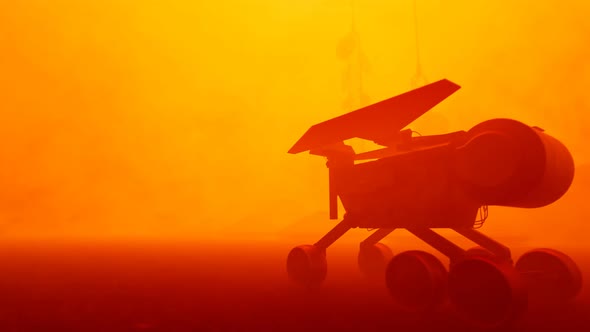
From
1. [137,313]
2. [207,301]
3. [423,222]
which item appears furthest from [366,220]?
[137,313]

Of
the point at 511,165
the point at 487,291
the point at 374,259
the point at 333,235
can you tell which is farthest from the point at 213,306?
the point at 511,165

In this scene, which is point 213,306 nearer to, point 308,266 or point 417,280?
point 308,266

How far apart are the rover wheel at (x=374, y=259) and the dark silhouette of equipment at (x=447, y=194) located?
1048 millimetres

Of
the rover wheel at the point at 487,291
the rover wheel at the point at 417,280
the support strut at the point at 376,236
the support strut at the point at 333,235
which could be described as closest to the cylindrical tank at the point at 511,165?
the rover wheel at the point at 487,291

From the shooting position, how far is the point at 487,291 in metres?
2.50

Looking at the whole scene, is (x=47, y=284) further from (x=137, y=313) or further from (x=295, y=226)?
(x=295, y=226)

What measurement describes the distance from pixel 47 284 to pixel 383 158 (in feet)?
14.3

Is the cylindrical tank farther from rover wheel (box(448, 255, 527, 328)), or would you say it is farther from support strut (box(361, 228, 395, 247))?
support strut (box(361, 228, 395, 247))

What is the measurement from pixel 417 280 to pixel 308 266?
1403mm

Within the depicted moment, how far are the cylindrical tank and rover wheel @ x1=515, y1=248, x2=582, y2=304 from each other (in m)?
0.75

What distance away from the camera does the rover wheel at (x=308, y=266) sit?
13.2 ft

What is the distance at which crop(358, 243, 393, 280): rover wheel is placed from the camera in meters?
4.91

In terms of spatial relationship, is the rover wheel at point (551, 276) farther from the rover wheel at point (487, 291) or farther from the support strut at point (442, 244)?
the rover wheel at point (487, 291)

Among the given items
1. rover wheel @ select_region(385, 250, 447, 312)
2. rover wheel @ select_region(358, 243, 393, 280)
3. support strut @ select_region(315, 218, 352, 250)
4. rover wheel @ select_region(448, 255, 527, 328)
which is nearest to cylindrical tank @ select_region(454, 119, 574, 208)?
rover wheel @ select_region(448, 255, 527, 328)
